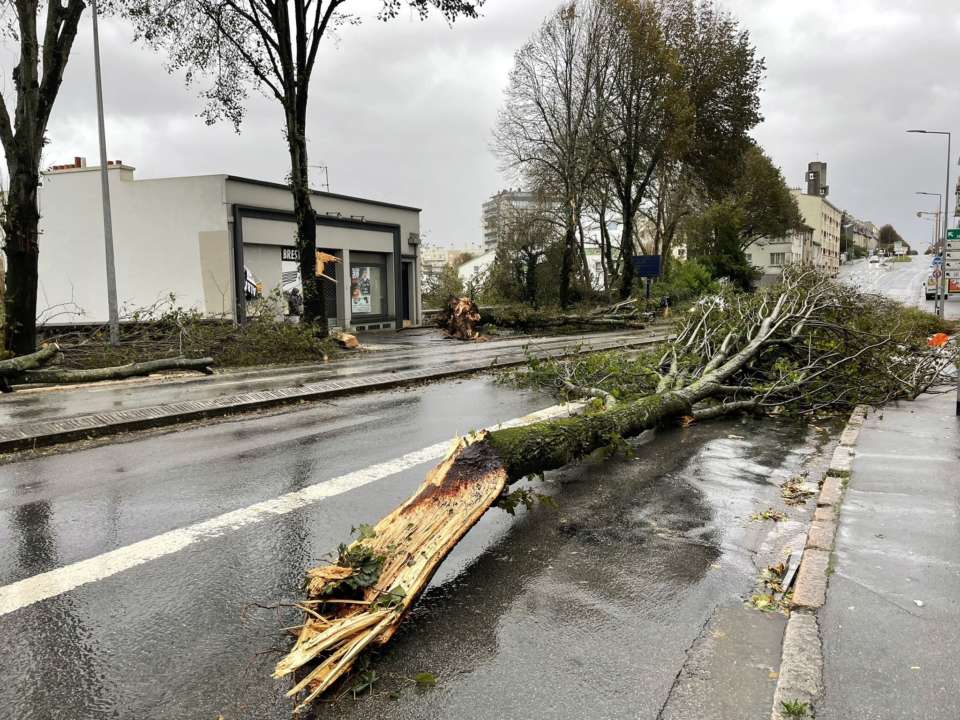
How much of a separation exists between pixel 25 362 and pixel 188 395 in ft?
12.5

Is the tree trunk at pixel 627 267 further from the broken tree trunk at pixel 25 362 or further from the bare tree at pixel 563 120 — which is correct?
the broken tree trunk at pixel 25 362

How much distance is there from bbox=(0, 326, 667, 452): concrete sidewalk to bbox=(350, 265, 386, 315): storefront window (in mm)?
13715

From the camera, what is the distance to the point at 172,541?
472cm

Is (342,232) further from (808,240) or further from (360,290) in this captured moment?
(808,240)

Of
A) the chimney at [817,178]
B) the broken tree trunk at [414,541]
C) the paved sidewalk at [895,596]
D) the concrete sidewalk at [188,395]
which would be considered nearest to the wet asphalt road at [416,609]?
the broken tree trunk at [414,541]

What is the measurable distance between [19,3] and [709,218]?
166 ft

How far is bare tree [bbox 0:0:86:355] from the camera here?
1404 cm

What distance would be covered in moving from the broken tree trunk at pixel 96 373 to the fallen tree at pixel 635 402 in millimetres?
6980

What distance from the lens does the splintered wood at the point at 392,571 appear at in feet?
10.1

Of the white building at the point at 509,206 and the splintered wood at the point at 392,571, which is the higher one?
the white building at the point at 509,206

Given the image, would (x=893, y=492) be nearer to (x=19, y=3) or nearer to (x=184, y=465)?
(x=184, y=465)

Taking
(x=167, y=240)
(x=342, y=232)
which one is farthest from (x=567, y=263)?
(x=167, y=240)

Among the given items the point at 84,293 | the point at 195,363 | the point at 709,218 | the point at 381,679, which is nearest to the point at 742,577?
the point at 381,679

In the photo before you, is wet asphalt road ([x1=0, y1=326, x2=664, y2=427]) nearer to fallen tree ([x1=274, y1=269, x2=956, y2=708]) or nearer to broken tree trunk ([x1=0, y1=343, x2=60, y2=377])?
broken tree trunk ([x1=0, y1=343, x2=60, y2=377])
